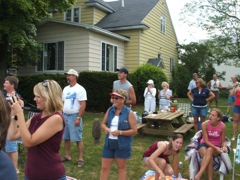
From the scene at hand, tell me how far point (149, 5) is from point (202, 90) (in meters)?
12.9

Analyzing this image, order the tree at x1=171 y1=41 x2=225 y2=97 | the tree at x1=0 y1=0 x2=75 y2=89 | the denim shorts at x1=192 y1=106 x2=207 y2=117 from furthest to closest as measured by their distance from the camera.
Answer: the tree at x1=171 y1=41 x2=225 y2=97
the tree at x1=0 y1=0 x2=75 y2=89
the denim shorts at x1=192 y1=106 x2=207 y2=117

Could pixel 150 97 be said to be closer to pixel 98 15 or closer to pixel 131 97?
pixel 131 97

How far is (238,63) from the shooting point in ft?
77.7

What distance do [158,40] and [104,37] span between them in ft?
20.3

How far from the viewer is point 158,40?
1972 centimetres

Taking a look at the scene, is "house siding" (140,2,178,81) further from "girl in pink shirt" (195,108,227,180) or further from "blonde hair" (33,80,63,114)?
"blonde hair" (33,80,63,114)

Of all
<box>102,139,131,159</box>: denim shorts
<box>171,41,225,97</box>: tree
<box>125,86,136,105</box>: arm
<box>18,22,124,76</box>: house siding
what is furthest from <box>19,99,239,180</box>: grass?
<box>171,41,225,97</box>: tree

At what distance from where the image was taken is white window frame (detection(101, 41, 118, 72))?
14953 mm

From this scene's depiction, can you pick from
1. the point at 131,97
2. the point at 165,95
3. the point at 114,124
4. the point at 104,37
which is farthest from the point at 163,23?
the point at 114,124

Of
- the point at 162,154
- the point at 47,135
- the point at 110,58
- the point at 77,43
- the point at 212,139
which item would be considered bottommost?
the point at 162,154

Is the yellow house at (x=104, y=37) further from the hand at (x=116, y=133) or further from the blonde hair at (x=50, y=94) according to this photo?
the blonde hair at (x=50, y=94)

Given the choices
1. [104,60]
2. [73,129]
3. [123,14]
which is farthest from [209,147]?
[123,14]

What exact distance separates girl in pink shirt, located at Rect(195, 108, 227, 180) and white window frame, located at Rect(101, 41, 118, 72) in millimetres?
10407

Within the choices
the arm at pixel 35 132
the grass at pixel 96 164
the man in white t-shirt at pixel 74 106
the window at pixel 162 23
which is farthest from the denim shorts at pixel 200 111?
the window at pixel 162 23
